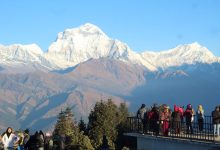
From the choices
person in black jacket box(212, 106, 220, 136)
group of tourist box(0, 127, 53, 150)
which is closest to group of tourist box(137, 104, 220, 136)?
person in black jacket box(212, 106, 220, 136)

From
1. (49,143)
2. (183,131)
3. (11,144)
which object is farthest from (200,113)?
(11,144)

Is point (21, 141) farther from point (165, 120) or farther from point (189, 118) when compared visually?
point (189, 118)

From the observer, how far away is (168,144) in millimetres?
30016

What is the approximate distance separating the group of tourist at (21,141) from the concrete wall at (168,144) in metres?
5.96

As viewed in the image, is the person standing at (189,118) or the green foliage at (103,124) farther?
the green foliage at (103,124)

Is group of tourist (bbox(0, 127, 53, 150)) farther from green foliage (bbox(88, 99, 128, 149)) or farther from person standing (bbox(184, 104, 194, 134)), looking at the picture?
green foliage (bbox(88, 99, 128, 149))

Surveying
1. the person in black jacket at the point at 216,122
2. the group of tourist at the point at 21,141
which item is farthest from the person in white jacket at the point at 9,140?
the person in black jacket at the point at 216,122

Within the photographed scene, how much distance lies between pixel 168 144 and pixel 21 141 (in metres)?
8.90

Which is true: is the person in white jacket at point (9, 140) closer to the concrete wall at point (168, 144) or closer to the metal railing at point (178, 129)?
the concrete wall at point (168, 144)

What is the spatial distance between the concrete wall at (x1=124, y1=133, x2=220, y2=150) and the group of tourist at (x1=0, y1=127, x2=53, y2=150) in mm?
5959

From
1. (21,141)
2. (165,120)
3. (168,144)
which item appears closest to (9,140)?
(21,141)

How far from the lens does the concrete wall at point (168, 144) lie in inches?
1072

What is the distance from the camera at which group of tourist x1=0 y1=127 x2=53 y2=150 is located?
2412 centimetres

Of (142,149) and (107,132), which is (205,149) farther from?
(107,132)
